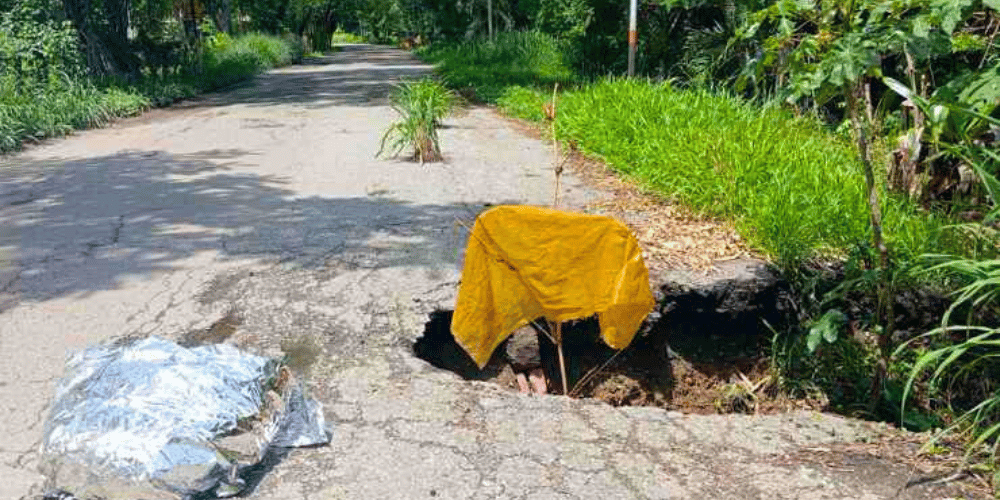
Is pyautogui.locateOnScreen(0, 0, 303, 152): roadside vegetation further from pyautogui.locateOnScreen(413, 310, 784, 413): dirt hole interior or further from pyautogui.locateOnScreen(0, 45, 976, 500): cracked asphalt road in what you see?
pyautogui.locateOnScreen(413, 310, 784, 413): dirt hole interior

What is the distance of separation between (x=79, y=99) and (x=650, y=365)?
9968 millimetres

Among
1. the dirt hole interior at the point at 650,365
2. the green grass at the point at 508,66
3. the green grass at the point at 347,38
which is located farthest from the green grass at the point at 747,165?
the green grass at the point at 347,38

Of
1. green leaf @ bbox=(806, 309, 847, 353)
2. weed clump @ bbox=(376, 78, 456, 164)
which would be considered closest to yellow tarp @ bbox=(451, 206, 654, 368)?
green leaf @ bbox=(806, 309, 847, 353)

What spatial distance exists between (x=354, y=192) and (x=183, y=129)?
514 centimetres

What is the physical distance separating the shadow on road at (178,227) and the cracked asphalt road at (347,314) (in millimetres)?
24

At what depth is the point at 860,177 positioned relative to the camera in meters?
5.78

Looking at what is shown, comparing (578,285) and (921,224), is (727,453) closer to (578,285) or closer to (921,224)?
(578,285)

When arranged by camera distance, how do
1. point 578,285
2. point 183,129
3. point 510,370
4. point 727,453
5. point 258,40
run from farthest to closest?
point 258,40
point 183,129
point 510,370
point 578,285
point 727,453

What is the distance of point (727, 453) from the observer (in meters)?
2.96

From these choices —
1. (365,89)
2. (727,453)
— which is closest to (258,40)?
(365,89)

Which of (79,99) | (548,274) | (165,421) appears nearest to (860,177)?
(548,274)

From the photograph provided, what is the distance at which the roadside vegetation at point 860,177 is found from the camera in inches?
120

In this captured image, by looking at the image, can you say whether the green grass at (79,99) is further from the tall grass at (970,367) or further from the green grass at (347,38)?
the green grass at (347,38)

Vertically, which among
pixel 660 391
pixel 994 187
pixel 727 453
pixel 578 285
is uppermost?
pixel 994 187
